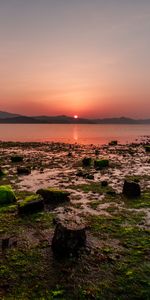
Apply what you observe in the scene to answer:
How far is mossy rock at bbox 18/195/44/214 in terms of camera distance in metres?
12.1

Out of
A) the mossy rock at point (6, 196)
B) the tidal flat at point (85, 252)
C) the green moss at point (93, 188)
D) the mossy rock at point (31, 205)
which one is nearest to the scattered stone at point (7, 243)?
the tidal flat at point (85, 252)

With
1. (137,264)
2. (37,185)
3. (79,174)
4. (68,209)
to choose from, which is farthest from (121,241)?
(79,174)

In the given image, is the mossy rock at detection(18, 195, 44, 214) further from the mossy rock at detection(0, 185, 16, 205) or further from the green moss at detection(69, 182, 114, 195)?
the green moss at detection(69, 182, 114, 195)

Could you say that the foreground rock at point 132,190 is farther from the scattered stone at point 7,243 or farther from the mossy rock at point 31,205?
the scattered stone at point 7,243

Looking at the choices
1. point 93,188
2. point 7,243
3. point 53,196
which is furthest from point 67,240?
point 93,188

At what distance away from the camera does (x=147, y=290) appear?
7.12 metres

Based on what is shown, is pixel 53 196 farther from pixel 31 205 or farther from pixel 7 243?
pixel 7 243

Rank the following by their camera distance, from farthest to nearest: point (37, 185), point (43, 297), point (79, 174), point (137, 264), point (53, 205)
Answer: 1. point (79, 174)
2. point (37, 185)
3. point (53, 205)
4. point (137, 264)
5. point (43, 297)

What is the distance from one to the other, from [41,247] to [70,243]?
1096mm

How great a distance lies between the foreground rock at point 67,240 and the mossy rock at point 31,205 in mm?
3492

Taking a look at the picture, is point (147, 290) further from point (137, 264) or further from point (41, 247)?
point (41, 247)

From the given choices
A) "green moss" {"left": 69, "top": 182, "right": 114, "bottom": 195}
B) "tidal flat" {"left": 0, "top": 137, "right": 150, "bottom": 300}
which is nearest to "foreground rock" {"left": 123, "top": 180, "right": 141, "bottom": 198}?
"tidal flat" {"left": 0, "top": 137, "right": 150, "bottom": 300}

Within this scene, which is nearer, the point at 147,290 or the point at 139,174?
the point at 147,290

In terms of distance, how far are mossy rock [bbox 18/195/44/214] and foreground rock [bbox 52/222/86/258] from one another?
349 cm
